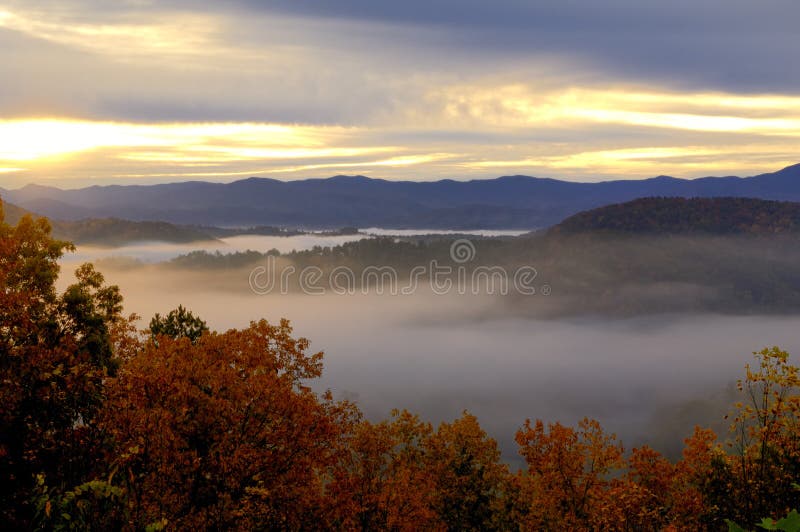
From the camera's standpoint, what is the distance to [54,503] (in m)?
15.8

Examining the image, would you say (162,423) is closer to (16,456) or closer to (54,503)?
(16,456)

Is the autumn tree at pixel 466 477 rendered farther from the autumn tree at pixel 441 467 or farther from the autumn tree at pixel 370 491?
the autumn tree at pixel 370 491

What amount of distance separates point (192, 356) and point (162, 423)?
5.31 m

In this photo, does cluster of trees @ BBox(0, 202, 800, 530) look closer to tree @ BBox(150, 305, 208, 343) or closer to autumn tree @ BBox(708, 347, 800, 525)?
autumn tree @ BBox(708, 347, 800, 525)

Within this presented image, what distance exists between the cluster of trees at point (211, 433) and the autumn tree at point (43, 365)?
0.08 m

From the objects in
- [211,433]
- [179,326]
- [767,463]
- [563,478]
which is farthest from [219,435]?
[563,478]

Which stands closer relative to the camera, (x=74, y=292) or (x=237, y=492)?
(x=237, y=492)

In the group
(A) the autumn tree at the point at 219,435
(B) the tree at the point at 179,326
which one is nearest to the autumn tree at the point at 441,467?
(A) the autumn tree at the point at 219,435

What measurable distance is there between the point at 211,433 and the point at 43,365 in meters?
7.62

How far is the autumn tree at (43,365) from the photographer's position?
29.2 metres

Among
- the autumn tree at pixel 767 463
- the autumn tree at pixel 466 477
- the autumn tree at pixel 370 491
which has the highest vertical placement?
the autumn tree at pixel 767 463

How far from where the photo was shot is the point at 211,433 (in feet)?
101

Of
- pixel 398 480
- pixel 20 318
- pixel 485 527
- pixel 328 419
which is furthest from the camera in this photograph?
pixel 485 527

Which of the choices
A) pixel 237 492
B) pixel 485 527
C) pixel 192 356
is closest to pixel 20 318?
pixel 192 356
